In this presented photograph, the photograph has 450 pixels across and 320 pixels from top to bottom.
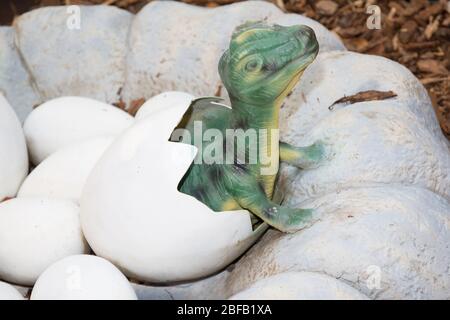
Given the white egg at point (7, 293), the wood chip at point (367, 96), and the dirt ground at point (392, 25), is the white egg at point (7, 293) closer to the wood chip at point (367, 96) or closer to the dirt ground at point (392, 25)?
the wood chip at point (367, 96)

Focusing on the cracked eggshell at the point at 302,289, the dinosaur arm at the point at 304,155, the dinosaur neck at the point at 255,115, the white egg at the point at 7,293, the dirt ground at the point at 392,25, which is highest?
the dinosaur neck at the point at 255,115

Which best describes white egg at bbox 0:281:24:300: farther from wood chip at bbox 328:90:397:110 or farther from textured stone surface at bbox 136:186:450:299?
wood chip at bbox 328:90:397:110

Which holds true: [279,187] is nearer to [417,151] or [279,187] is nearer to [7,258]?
[417,151]

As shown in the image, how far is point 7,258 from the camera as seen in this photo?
1.62 meters

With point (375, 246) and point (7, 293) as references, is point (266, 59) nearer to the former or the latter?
point (375, 246)

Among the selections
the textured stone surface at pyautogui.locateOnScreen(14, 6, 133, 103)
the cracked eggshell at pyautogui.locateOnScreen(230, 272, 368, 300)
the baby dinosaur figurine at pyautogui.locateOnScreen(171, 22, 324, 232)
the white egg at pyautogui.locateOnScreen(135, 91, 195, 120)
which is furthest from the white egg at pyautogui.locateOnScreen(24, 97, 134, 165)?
the cracked eggshell at pyautogui.locateOnScreen(230, 272, 368, 300)

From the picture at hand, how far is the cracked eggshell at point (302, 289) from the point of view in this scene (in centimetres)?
133

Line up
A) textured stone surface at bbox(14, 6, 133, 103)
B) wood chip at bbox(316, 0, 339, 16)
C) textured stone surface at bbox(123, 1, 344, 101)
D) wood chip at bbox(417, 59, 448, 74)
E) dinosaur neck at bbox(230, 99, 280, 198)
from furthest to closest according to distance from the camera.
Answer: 1. wood chip at bbox(316, 0, 339, 16)
2. wood chip at bbox(417, 59, 448, 74)
3. textured stone surface at bbox(14, 6, 133, 103)
4. textured stone surface at bbox(123, 1, 344, 101)
5. dinosaur neck at bbox(230, 99, 280, 198)

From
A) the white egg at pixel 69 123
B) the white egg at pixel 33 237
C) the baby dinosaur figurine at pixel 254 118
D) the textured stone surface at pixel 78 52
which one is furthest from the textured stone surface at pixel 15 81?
the baby dinosaur figurine at pixel 254 118

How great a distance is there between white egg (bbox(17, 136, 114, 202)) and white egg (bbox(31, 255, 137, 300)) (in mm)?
326

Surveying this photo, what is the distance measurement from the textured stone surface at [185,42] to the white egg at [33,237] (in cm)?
51

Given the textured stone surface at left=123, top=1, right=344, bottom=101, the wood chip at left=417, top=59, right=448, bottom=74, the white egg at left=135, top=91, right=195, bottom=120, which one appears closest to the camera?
the white egg at left=135, top=91, right=195, bottom=120

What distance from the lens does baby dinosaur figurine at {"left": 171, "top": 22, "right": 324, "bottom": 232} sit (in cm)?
148
